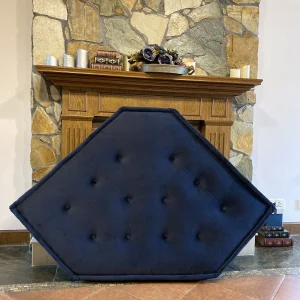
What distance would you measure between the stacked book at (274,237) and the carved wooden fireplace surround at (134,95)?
85cm

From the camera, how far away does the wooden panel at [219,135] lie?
2594 millimetres

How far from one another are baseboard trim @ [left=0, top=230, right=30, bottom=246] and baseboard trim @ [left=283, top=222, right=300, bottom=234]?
230 centimetres

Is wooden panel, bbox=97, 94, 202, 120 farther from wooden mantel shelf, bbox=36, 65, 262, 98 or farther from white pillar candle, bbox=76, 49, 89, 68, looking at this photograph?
white pillar candle, bbox=76, 49, 89, 68

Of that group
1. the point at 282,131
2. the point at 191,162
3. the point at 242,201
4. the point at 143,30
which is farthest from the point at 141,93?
the point at 282,131

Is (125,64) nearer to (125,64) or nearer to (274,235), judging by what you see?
(125,64)

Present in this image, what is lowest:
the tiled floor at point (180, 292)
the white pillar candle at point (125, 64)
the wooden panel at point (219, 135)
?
the tiled floor at point (180, 292)

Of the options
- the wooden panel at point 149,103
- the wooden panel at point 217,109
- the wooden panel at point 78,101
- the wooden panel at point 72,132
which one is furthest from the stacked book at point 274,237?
the wooden panel at point 78,101

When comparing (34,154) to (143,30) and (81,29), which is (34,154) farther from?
(143,30)

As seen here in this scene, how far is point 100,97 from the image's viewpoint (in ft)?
7.89

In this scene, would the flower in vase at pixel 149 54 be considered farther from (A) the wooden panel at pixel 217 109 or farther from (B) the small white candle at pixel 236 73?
(B) the small white candle at pixel 236 73

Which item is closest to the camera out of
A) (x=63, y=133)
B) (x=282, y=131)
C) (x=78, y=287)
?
(x=78, y=287)

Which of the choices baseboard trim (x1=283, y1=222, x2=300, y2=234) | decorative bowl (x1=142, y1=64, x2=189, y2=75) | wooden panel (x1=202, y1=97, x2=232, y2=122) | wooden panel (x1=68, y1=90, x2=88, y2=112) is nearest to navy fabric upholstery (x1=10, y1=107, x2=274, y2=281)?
decorative bowl (x1=142, y1=64, x2=189, y2=75)

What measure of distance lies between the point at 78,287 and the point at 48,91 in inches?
57.0

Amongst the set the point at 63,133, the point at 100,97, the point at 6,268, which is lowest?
the point at 6,268
